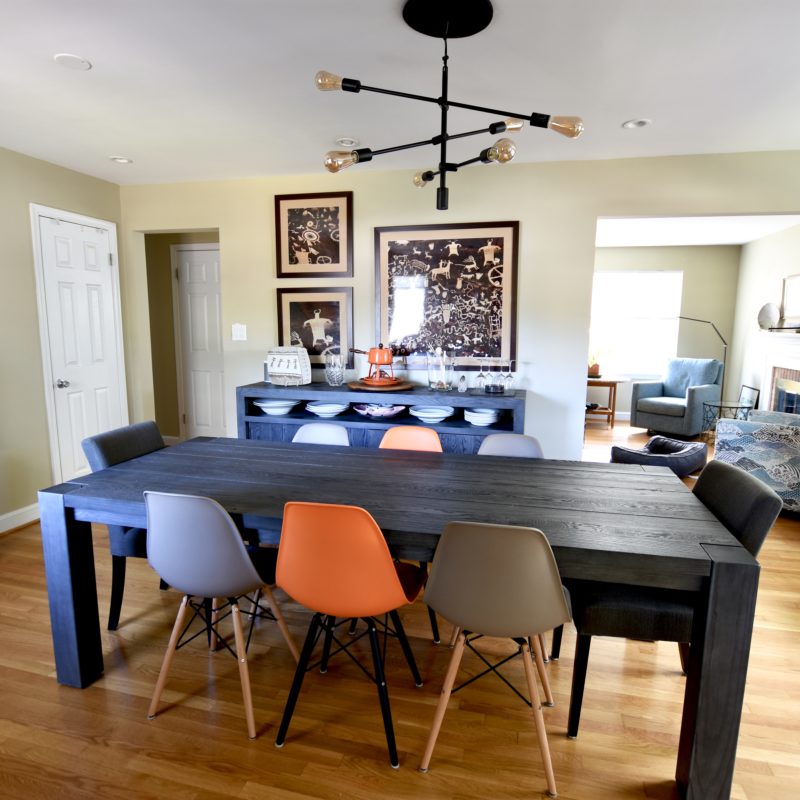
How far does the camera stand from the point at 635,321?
7000 mm

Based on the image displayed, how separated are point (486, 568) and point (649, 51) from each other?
210 cm

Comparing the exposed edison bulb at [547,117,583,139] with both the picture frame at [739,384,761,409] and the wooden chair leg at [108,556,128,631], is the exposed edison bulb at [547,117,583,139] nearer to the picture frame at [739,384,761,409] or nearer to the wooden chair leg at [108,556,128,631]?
the wooden chair leg at [108,556,128,631]

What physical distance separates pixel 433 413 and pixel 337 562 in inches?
80.7

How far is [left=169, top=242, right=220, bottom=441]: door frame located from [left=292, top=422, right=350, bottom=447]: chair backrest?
8.84 feet

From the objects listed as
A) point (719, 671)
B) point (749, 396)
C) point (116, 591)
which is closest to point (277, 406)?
point (116, 591)

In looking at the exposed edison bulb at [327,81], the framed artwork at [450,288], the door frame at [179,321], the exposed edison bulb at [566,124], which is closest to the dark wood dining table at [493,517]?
the exposed edison bulb at [566,124]

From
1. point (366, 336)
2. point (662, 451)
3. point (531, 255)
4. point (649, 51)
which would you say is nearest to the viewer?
point (649, 51)

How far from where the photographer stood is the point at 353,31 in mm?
1941

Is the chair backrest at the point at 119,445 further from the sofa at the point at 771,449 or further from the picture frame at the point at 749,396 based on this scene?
the picture frame at the point at 749,396

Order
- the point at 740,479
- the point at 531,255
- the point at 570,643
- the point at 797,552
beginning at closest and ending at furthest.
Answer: the point at 740,479 < the point at 570,643 < the point at 797,552 < the point at 531,255

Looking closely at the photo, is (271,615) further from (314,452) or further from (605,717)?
(605,717)

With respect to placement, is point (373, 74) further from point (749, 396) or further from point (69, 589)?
point (749, 396)

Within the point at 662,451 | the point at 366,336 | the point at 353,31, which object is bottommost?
the point at 662,451

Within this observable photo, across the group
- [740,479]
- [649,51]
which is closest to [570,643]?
[740,479]
